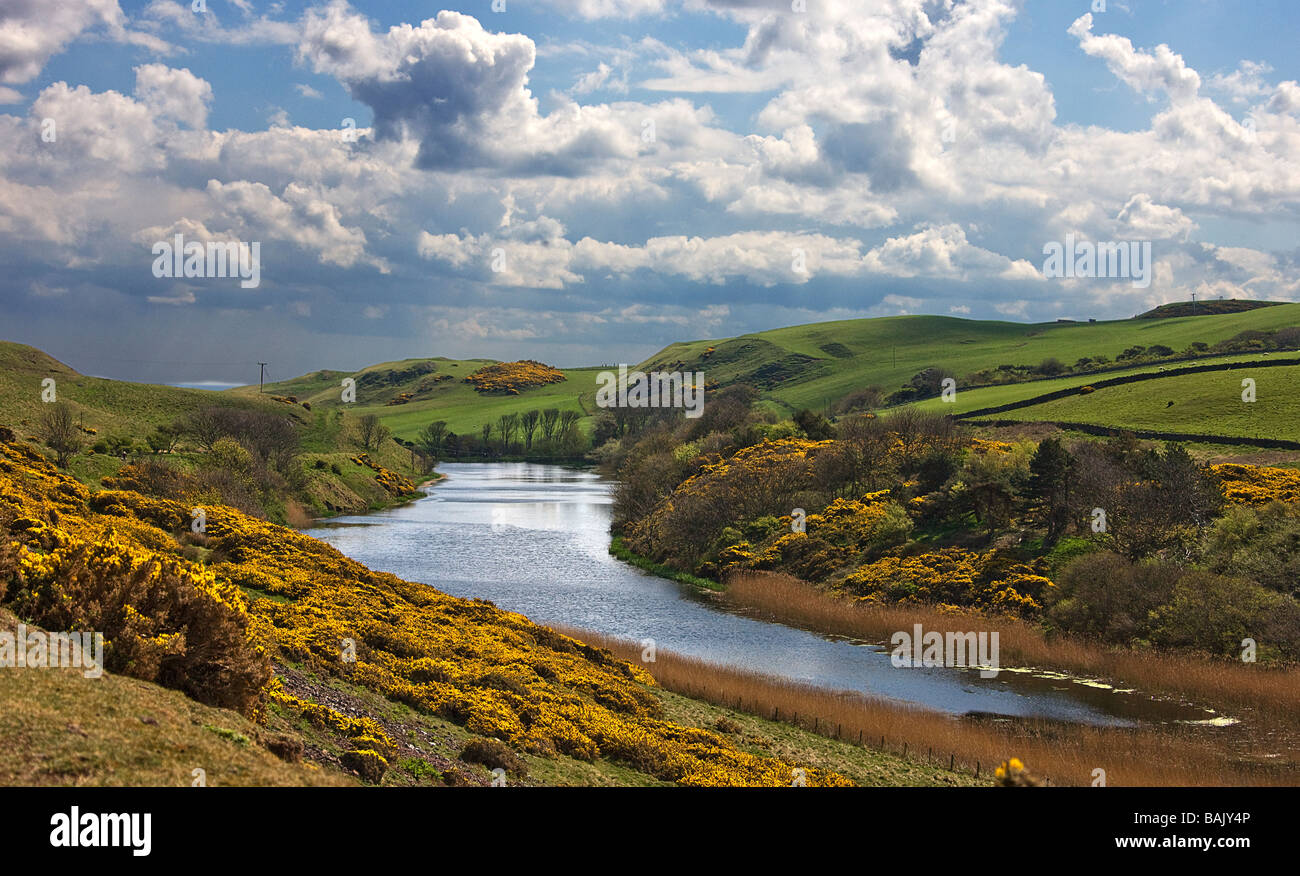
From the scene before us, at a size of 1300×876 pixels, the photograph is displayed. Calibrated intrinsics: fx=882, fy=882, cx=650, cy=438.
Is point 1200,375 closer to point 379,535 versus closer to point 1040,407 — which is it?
point 1040,407

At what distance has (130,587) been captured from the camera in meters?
15.0

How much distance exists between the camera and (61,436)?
65500 millimetres

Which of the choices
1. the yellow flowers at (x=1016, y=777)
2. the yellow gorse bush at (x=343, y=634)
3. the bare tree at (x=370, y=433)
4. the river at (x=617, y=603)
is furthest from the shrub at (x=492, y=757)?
the bare tree at (x=370, y=433)

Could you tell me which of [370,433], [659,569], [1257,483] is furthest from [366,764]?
[370,433]

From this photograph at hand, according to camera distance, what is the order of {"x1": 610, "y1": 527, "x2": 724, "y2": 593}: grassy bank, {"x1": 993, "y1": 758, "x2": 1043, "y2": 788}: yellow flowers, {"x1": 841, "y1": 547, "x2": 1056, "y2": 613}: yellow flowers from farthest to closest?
{"x1": 610, "y1": 527, "x2": 724, "y2": 593}: grassy bank
{"x1": 841, "y1": 547, "x2": 1056, "y2": 613}: yellow flowers
{"x1": 993, "y1": 758, "x2": 1043, "y2": 788}: yellow flowers

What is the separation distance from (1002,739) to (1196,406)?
67.0 metres

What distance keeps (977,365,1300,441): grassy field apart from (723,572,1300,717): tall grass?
3785cm

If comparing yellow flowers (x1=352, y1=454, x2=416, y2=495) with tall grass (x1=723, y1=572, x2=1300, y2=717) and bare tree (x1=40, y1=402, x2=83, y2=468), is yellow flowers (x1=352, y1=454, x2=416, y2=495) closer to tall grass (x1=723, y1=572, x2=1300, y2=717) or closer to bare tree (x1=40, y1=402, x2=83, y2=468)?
bare tree (x1=40, y1=402, x2=83, y2=468)

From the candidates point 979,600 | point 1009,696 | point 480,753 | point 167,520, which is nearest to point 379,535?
point 167,520

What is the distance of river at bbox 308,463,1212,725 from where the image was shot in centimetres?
3566

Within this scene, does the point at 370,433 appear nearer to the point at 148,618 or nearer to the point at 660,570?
the point at 660,570

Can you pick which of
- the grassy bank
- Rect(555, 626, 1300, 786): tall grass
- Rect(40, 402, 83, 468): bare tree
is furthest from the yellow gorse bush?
the grassy bank

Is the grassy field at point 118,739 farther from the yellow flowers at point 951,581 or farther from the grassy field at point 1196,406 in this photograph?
the grassy field at point 1196,406
